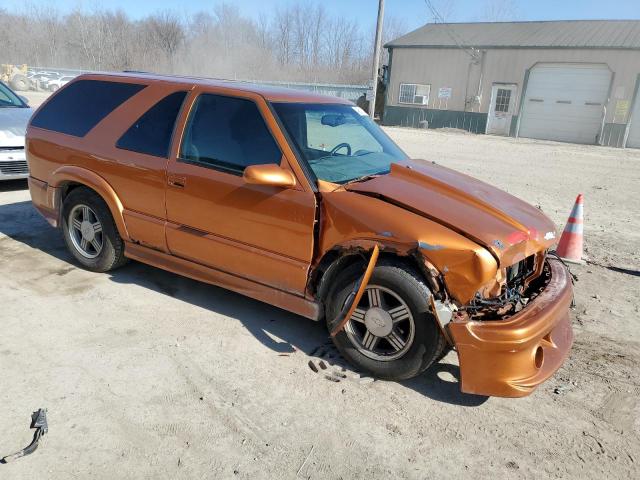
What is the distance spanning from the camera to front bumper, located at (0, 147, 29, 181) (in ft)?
24.1

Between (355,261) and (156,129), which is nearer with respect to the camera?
(355,261)

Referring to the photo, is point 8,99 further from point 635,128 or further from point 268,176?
point 635,128

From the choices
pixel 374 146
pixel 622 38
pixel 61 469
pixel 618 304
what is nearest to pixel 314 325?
pixel 374 146

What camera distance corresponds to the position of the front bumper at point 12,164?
733cm

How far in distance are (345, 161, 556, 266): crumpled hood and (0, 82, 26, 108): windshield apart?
25.3 feet

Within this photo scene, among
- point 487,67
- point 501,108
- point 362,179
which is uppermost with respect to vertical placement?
point 487,67

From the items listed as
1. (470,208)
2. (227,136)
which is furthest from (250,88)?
(470,208)

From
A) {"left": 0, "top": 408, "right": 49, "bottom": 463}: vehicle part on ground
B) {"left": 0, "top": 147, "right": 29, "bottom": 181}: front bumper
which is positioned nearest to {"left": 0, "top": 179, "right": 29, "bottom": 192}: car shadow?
{"left": 0, "top": 147, "right": 29, "bottom": 181}: front bumper

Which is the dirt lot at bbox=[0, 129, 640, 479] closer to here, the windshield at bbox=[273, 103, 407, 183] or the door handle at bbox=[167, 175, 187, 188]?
the door handle at bbox=[167, 175, 187, 188]

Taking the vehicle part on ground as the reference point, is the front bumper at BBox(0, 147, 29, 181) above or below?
above

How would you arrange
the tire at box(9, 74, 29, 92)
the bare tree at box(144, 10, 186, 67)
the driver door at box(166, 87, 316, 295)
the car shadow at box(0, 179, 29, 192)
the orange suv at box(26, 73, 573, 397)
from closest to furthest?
the orange suv at box(26, 73, 573, 397) → the driver door at box(166, 87, 316, 295) → the car shadow at box(0, 179, 29, 192) → the tire at box(9, 74, 29, 92) → the bare tree at box(144, 10, 186, 67)

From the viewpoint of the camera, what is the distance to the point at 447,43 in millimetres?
27734

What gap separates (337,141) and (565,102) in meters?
24.1

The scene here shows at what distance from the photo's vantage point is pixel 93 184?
14.6ft
